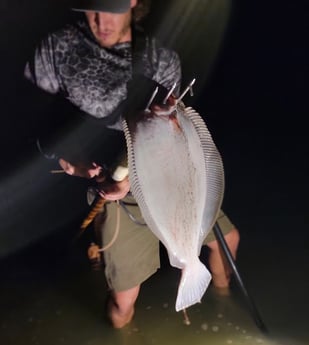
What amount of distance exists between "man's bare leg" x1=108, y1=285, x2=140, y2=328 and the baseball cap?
75 centimetres

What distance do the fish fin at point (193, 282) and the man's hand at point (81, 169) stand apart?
33 cm

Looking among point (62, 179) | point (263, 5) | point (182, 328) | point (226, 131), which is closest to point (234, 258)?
point (182, 328)

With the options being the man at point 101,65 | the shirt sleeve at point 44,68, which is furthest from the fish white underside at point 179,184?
the shirt sleeve at point 44,68

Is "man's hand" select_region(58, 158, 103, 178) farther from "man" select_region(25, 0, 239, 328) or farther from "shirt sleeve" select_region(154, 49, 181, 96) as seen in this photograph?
"shirt sleeve" select_region(154, 49, 181, 96)

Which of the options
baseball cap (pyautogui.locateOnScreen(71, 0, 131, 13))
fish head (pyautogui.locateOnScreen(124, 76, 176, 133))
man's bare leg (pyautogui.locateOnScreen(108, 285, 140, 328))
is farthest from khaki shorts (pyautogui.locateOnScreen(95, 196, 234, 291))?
baseball cap (pyautogui.locateOnScreen(71, 0, 131, 13))

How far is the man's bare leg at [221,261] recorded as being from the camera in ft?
4.82

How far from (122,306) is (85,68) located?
671 millimetres

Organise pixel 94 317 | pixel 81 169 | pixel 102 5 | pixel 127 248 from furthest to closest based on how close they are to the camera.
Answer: pixel 94 317 → pixel 127 248 → pixel 81 169 → pixel 102 5

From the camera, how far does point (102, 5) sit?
3.92ft

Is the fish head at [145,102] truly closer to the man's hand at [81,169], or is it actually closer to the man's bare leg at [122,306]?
the man's hand at [81,169]

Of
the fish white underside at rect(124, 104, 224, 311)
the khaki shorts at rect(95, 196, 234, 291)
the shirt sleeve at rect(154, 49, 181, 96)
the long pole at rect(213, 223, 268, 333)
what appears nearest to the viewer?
the fish white underside at rect(124, 104, 224, 311)

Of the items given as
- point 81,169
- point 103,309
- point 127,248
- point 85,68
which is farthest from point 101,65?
point 103,309

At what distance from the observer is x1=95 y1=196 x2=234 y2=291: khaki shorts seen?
4.54 feet

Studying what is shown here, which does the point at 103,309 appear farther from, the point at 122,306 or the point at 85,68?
the point at 85,68
